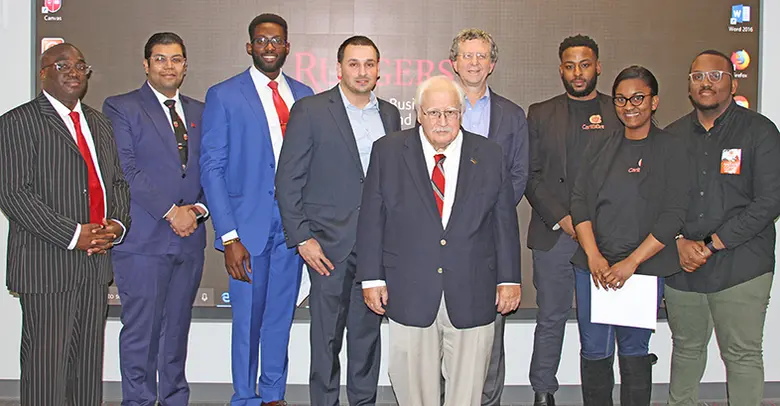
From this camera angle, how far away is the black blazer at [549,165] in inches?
153

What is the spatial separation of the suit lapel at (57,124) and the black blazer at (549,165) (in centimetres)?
238

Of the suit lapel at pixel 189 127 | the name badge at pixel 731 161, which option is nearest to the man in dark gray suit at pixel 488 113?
the name badge at pixel 731 161

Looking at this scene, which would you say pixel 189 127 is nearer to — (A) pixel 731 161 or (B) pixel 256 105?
(B) pixel 256 105

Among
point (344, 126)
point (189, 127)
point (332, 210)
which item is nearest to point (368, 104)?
point (344, 126)

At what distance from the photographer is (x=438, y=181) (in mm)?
3006

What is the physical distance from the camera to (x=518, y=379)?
15.4ft

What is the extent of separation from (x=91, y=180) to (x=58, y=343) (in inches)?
30.4

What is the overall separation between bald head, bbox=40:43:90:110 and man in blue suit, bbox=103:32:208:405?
361mm

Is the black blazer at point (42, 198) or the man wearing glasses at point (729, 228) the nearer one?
the black blazer at point (42, 198)

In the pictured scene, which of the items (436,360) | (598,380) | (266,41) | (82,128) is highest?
(266,41)

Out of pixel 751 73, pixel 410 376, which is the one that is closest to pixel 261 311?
pixel 410 376

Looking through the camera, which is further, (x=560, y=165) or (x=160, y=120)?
(x=560, y=165)

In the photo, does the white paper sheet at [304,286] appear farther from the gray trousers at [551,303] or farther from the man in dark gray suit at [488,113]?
the gray trousers at [551,303]

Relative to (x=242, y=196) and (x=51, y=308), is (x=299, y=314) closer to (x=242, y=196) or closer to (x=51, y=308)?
(x=242, y=196)
